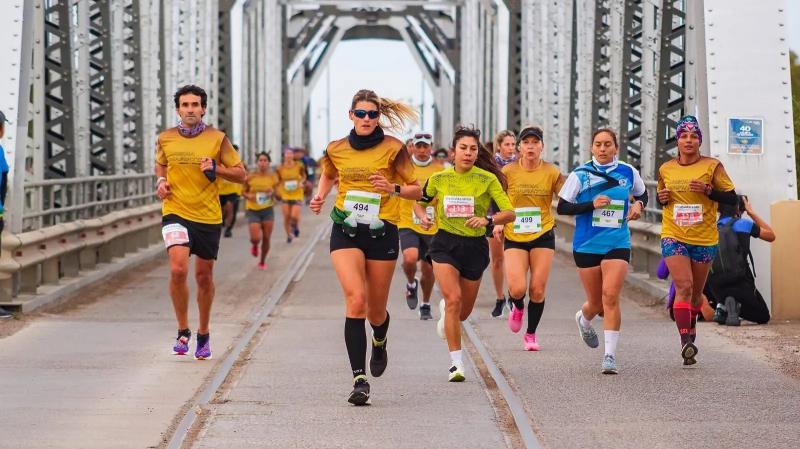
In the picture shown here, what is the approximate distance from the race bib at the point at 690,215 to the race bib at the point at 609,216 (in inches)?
20.5

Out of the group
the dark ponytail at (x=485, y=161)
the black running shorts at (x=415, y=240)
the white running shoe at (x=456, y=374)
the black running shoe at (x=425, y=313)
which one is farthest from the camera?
the black running shorts at (x=415, y=240)

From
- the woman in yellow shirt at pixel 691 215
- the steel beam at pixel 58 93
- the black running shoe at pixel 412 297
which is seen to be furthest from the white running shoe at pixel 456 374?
the steel beam at pixel 58 93

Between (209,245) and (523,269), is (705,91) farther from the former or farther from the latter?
(209,245)

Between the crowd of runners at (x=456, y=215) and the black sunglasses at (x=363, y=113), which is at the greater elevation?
the black sunglasses at (x=363, y=113)

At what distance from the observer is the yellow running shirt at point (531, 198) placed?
12.1 m

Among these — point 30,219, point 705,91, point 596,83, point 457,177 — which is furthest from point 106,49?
point 457,177

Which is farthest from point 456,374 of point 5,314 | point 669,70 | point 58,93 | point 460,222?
point 58,93

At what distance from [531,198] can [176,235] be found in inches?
113

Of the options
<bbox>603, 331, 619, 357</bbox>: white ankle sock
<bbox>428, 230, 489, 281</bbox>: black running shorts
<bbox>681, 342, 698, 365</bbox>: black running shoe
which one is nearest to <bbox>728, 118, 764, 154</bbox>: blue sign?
<bbox>681, 342, 698, 365</bbox>: black running shoe

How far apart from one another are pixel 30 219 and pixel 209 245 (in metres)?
5.65

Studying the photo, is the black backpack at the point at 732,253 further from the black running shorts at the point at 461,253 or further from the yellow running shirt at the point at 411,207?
the black running shorts at the point at 461,253

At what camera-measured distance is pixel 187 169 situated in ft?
35.7

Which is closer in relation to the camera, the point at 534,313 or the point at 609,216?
the point at 609,216

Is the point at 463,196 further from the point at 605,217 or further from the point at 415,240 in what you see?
the point at 415,240
